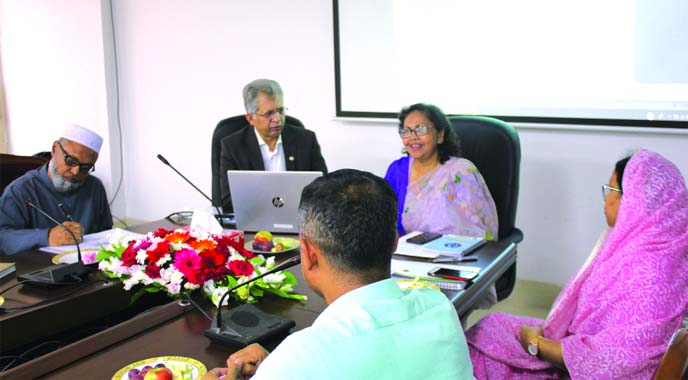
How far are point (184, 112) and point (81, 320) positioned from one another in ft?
10.4

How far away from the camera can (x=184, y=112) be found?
4707mm

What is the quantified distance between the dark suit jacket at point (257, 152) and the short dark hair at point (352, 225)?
6.84 ft

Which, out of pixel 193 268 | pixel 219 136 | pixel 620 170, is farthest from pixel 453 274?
pixel 219 136

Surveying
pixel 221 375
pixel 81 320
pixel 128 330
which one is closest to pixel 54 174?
pixel 81 320

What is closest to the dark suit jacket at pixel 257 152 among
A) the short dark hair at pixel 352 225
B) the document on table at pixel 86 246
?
the document on table at pixel 86 246

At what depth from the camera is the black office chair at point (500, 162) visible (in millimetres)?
2605

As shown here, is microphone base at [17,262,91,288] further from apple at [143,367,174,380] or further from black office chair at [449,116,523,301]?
black office chair at [449,116,523,301]

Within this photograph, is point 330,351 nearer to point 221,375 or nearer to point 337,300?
point 337,300

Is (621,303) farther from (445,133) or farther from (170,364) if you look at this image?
(445,133)

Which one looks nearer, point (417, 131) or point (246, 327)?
point (246, 327)

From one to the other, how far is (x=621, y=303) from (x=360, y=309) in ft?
3.21

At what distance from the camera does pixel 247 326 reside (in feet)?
4.58

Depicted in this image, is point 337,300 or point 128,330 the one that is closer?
point 337,300

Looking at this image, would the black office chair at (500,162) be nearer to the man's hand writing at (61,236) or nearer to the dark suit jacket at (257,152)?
the dark suit jacket at (257,152)
